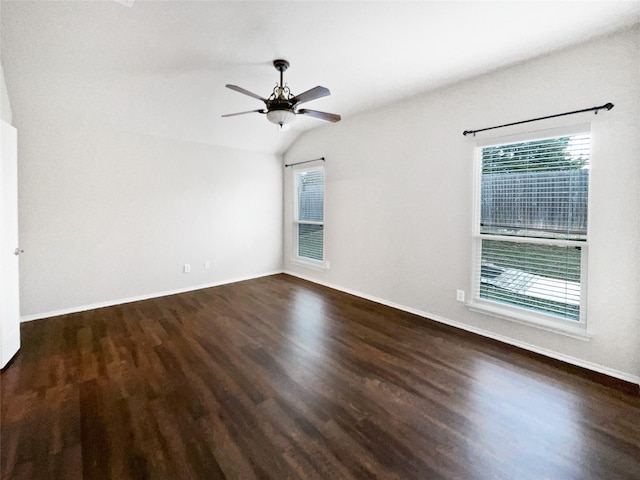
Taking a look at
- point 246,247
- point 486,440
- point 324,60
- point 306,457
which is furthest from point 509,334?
point 246,247

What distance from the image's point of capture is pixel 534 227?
2.70 m

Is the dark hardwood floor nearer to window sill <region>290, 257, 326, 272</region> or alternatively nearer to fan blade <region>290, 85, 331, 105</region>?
window sill <region>290, 257, 326, 272</region>

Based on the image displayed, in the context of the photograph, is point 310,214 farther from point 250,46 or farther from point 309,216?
point 250,46

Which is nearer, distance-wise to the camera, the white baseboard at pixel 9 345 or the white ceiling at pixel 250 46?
the white ceiling at pixel 250 46

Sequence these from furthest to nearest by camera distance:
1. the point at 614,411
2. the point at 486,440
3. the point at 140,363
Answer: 1. the point at 140,363
2. the point at 614,411
3. the point at 486,440

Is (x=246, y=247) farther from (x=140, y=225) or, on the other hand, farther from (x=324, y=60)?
(x=324, y=60)

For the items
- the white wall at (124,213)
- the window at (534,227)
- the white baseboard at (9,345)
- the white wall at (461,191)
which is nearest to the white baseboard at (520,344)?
the white wall at (461,191)

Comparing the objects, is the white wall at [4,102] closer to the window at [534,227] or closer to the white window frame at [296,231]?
the white window frame at [296,231]

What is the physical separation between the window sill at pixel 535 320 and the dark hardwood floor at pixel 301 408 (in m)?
0.30

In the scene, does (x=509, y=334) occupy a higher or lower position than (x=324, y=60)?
lower

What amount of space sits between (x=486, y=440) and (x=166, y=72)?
410 cm

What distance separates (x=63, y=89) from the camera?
122 inches

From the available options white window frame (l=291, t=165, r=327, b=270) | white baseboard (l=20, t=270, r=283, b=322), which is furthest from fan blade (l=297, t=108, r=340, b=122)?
white baseboard (l=20, t=270, r=283, b=322)

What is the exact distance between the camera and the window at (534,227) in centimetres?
248
